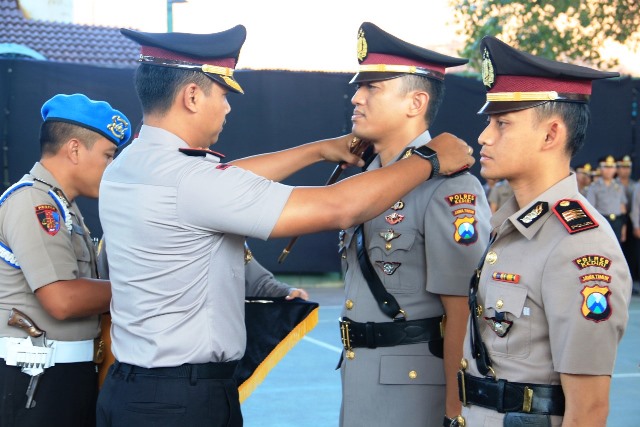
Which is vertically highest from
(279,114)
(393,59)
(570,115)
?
(393,59)

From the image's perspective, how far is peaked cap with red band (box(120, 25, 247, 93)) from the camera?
2.53 meters

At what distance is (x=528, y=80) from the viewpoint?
238cm

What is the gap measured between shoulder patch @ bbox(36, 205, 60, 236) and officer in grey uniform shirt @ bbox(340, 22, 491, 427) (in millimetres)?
1062

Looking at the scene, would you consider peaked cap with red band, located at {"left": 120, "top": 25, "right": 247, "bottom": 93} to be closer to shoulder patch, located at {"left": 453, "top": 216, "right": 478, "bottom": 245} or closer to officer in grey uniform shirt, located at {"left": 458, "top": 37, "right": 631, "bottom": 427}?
officer in grey uniform shirt, located at {"left": 458, "top": 37, "right": 631, "bottom": 427}

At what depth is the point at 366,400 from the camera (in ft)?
9.71

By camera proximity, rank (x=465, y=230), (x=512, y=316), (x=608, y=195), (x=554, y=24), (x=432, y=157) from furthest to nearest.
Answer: (x=554, y=24), (x=608, y=195), (x=465, y=230), (x=432, y=157), (x=512, y=316)

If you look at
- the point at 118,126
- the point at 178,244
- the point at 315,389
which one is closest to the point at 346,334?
the point at 178,244

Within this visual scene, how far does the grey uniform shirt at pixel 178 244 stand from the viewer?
7.74ft

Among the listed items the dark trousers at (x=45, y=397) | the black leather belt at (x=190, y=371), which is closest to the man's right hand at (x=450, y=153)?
the black leather belt at (x=190, y=371)

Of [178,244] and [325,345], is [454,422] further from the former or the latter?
[325,345]

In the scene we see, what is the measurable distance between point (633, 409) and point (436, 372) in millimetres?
3940

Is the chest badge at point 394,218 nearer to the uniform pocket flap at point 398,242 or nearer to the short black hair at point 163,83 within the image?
the uniform pocket flap at point 398,242

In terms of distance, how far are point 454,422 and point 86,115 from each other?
5.91ft

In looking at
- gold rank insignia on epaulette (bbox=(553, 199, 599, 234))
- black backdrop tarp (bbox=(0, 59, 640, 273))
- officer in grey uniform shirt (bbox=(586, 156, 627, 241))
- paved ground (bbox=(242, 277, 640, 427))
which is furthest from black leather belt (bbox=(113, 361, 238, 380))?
officer in grey uniform shirt (bbox=(586, 156, 627, 241))
